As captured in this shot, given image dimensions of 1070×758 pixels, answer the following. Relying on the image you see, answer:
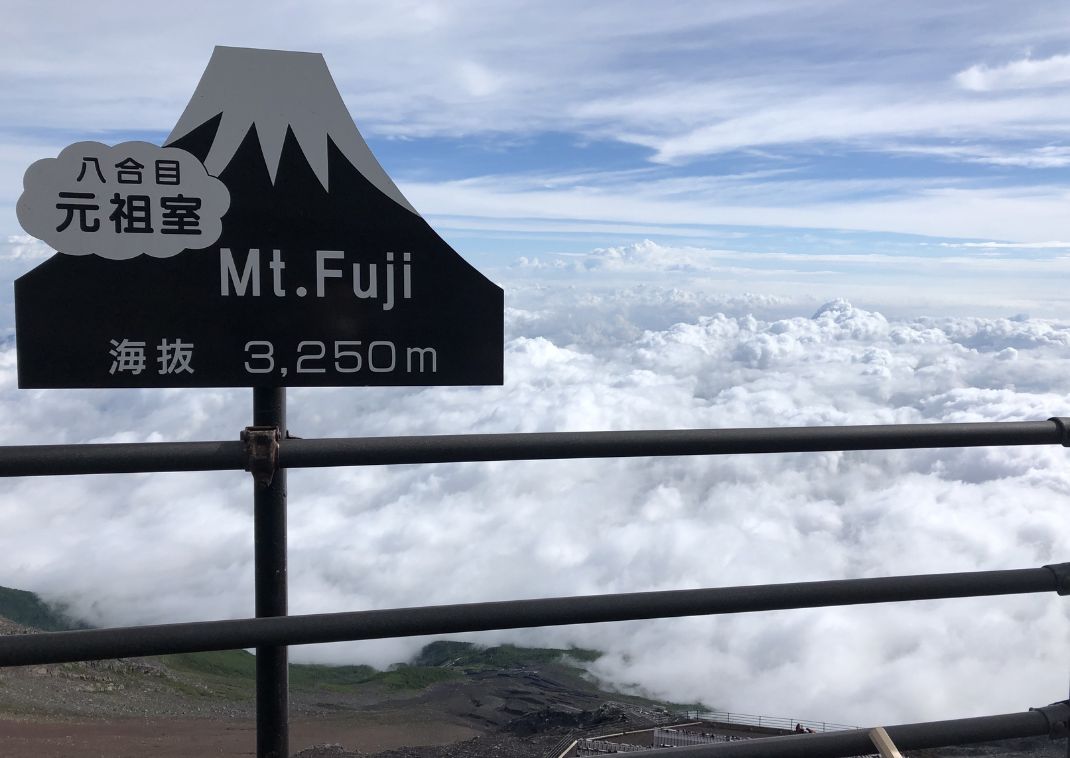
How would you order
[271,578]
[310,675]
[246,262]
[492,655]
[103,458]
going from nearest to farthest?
[103,458] → [271,578] → [246,262] → [310,675] → [492,655]

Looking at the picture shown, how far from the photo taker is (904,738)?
228 cm

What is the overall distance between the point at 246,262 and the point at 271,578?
848 millimetres

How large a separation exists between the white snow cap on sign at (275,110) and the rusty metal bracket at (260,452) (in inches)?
31.6

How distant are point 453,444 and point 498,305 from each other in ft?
2.20

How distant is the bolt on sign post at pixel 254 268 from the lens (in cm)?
227

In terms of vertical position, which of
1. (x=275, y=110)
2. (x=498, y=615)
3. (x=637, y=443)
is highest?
(x=275, y=110)

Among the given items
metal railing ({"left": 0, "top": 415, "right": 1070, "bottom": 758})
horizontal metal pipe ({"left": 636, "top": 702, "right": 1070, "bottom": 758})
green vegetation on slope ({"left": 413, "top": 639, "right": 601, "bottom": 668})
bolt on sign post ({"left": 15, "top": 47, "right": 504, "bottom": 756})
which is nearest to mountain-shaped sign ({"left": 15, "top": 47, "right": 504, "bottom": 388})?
bolt on sign post ({"left": 15, "top": 47, "right": 504, "bottom": 756})

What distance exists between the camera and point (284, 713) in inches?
90.6

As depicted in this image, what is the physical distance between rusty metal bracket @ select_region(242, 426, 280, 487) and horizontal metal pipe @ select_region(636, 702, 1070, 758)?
1118mm

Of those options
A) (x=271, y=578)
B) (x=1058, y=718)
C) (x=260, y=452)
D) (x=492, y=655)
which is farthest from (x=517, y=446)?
(x=492, y=655)

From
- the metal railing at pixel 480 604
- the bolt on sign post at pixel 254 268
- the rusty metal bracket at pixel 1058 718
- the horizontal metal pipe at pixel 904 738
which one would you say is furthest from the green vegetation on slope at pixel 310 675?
the rusty metal bracket at pixel 1058 718

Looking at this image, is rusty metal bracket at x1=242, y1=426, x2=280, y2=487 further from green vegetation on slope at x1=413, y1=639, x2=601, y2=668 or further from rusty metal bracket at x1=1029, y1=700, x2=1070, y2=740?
green vegetation on slope at x1=413, y1=639, x2=601, y2=668

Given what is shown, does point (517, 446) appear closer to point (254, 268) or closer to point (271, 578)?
point (271, 578)

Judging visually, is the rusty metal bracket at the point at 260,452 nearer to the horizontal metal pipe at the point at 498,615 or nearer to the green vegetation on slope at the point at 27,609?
the horizontal metal pipe at the point at 498,615
